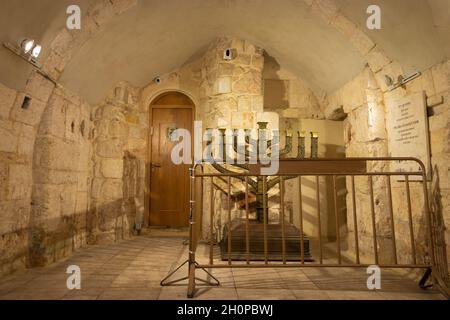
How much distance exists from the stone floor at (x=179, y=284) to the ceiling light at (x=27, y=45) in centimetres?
175

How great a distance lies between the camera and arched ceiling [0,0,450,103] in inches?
79.4

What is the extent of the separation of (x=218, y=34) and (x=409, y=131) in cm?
269

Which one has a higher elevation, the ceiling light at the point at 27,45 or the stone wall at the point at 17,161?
the ceiling light at the point at 27,45

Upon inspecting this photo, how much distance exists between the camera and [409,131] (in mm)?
2357

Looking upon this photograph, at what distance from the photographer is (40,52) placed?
7.46 ft

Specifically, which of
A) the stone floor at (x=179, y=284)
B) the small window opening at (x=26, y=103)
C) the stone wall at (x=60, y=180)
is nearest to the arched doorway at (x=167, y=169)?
the stone wall at (x=60, y=180)

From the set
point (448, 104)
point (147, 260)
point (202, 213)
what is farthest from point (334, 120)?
point (147, 260)

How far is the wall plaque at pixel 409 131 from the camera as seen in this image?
218 centimetres

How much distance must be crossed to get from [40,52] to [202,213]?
2618mm

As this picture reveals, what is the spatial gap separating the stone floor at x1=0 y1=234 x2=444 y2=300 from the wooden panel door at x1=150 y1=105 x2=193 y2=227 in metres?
1.47

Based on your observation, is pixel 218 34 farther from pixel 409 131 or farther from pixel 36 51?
pixel 409 131

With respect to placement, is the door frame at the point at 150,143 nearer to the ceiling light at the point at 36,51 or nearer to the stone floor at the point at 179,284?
the stone floor at the point at 179,284

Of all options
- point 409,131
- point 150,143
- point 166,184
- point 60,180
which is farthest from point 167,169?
point 409,131

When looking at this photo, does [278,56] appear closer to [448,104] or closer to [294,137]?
[294,137]
